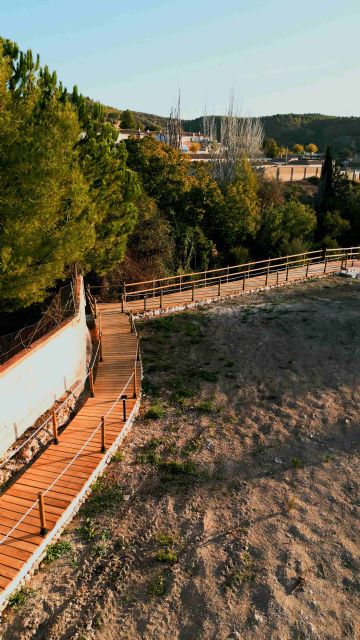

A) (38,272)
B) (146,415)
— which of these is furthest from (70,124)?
(146,415)

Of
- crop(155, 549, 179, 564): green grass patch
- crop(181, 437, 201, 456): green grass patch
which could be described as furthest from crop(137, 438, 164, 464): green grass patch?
crop(155, 549, 179, 564): green grass patch

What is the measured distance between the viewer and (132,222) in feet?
70.0

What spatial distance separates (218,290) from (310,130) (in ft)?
494

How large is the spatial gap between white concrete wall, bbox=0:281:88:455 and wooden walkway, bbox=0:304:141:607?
962mm

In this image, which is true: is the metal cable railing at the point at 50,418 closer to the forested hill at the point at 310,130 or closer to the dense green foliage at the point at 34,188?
the dense green foliage at the point at 34,188

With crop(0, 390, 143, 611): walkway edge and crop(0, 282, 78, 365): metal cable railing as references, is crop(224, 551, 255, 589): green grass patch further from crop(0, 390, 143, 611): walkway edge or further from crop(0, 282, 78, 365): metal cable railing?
crop(0, 282, 78, 365): metal cable railing

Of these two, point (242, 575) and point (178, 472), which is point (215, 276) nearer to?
point (178, 472)

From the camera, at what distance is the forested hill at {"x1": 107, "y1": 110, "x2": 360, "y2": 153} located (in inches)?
5605

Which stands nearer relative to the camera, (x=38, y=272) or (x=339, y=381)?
(x=38, y=272)

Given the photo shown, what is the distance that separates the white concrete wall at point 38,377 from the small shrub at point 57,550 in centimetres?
270

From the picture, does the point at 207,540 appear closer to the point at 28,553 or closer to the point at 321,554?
the point at 321,554

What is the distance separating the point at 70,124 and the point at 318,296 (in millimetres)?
18332

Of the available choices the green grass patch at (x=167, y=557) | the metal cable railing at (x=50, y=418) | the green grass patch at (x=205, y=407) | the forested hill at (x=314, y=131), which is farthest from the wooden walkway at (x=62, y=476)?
the forested hill at (x=314, y=131)

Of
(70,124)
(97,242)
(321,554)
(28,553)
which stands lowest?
(321,554)
